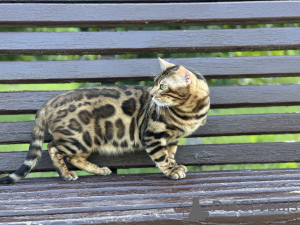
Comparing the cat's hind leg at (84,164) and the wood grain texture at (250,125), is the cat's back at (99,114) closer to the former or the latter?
the cat's hind leg at (84,164)

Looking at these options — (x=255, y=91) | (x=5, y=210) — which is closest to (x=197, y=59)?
(x=255, y=91)

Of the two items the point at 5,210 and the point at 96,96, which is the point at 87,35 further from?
the point at 5,210

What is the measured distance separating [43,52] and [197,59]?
1.07 metres

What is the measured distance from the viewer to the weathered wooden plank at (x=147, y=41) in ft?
8.05

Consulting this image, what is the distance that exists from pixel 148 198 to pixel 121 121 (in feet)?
3.07

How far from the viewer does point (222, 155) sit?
261 centimetres

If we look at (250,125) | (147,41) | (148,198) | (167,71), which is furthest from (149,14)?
(148,198)

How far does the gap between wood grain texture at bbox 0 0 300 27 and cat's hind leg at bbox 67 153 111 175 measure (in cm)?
92

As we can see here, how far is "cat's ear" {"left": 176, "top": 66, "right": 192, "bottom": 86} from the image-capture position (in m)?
2.09

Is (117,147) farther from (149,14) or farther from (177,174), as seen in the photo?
(149,14)

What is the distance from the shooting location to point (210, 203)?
4.79ft

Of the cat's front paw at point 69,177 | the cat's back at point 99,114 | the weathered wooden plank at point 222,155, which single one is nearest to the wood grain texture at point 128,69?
the cat's back at point 99,114

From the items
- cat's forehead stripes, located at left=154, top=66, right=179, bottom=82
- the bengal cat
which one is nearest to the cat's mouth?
the bengal cat

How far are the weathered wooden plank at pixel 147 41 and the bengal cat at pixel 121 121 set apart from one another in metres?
0.29
